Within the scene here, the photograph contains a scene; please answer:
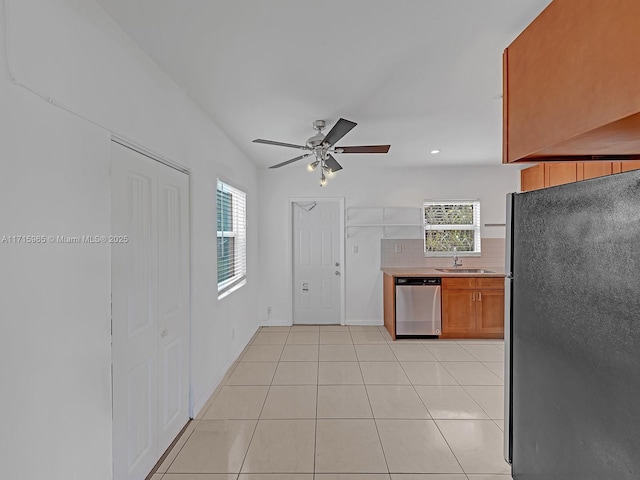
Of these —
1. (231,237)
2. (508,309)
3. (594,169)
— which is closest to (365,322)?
(231,237)

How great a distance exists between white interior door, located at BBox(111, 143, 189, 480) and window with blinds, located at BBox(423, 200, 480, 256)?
397 cm

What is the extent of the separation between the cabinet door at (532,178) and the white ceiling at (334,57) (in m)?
1.58

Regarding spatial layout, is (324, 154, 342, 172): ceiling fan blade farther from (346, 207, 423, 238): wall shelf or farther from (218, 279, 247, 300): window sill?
(346, 207, 423, 238): wall shelf

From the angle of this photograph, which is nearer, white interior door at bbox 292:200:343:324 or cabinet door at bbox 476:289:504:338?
cabinet door at bbox 476:289:504:338

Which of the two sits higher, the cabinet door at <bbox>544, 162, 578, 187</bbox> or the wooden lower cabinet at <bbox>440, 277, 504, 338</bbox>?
the cabinet door at <bbox>544, 162, 578, 187</bbox>

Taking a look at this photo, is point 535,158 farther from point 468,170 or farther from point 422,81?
point 468,170

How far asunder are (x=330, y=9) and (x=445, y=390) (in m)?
3.20

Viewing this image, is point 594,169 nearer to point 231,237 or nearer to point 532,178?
point 532,178

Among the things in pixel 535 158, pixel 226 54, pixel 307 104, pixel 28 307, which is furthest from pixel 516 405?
pixel 307 104

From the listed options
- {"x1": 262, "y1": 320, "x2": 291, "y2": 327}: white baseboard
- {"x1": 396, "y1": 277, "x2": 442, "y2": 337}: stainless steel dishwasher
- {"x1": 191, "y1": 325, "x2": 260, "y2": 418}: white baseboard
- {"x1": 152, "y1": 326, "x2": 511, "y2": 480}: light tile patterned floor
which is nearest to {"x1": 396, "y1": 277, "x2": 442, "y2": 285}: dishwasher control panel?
{"x1": 396, "y1": 277, "x2": 442, "y2": 337}: stainless steel dishwasher

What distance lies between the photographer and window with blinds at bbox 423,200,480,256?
18.5 ft

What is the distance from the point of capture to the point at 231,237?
429 cm

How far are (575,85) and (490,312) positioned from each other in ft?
14.9

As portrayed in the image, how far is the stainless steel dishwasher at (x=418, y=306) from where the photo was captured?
193 inches
